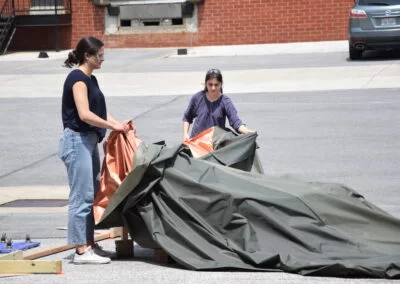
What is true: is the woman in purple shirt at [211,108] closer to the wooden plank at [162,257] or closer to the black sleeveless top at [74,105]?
the black sleeveless top at [74,105]

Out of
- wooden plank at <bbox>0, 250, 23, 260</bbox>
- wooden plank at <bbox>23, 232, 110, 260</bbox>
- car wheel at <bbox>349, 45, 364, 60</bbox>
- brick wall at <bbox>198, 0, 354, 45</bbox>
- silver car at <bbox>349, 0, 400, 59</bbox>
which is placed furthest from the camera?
brick wall at <bbox>198, 0, 354, 45</bbox>

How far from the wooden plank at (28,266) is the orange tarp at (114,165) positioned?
516 mm

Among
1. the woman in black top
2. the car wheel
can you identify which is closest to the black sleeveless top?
the woman in black top

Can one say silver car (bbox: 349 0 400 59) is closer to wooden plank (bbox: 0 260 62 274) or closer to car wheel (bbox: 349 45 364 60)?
car wheel (bbox: 349 45 364 60)

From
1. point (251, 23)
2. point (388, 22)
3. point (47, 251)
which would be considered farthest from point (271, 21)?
point (47, 251)

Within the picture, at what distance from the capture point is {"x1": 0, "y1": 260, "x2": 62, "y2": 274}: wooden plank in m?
7.41

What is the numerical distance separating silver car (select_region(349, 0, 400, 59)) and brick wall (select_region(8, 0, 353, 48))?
692cm

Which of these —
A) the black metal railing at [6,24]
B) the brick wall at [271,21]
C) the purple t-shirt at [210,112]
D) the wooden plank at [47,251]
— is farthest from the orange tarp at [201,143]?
the black metal railing at [6,24]

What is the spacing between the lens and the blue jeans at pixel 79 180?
25.2ft

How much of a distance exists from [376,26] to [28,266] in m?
18.0

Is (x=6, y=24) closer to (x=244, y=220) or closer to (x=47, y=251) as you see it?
(x=47, y=251)

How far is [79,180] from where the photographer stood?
7.68 metres

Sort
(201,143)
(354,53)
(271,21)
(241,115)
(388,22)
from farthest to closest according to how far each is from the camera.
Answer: (271,21), (354,53), (388,22), (241,115), (201,143)

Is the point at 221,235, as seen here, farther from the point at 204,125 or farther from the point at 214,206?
the point at 204,125
